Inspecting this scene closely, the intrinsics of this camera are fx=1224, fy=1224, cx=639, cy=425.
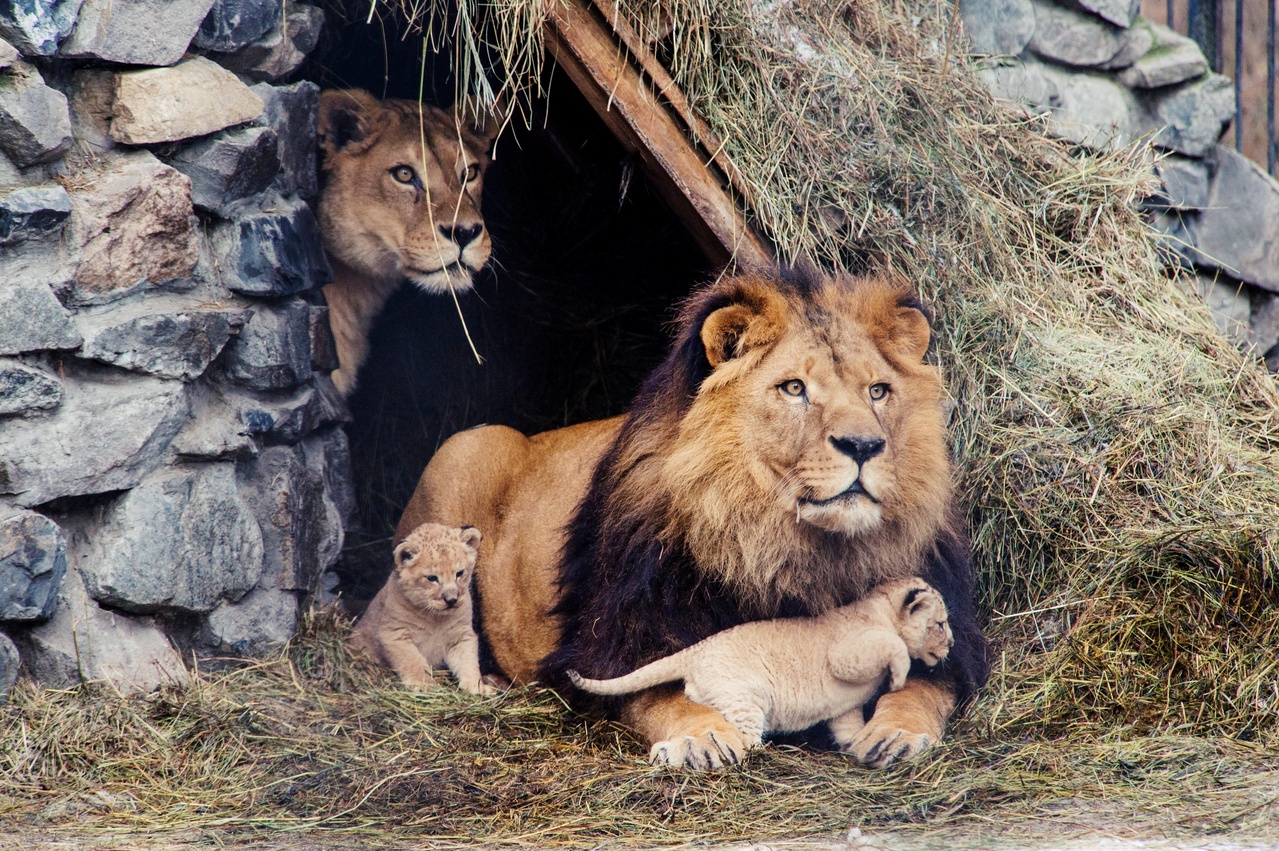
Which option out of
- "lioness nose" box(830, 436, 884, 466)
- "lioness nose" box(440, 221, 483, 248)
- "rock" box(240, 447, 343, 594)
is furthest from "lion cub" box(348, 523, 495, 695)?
"lioness nose" box(830, 436, 884, 466)

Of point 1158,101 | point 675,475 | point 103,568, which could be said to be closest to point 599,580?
point 675,475

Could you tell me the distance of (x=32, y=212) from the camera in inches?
137

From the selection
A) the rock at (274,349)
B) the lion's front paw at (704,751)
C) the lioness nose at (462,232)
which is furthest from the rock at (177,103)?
the lion's front paw at (704,751)

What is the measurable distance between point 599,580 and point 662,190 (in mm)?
1592

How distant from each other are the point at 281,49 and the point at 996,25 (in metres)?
3.36

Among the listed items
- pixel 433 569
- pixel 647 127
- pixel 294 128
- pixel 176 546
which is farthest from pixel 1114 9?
pixel 176 546

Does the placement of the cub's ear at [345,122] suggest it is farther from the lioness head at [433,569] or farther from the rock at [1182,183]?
the rock at [1182,183]

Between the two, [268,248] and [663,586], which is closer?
[663,586]

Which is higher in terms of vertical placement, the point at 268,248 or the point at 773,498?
the point at 268,248

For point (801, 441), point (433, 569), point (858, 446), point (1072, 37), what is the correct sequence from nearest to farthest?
point (858, 446) → point (801, 441) → point (433, 569) → point (1072, 37)

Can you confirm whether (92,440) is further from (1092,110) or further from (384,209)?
(1092,110)

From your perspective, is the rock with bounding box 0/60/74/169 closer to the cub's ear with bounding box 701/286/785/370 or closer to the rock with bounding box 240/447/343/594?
the rock with bounding box 240/447/343/594

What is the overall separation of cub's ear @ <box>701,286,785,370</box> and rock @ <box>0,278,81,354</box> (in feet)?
6.17

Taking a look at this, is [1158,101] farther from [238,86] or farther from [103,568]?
[103,568]
